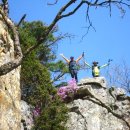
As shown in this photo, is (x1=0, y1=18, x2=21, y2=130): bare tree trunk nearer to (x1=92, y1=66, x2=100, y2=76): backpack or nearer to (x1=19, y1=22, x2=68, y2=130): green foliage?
(x1=19, y1=22, x2=68, y2=130): green foliage

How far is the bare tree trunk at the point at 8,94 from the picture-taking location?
1180 centimetres

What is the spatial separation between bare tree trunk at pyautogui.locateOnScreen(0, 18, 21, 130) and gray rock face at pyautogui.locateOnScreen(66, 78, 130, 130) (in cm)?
580

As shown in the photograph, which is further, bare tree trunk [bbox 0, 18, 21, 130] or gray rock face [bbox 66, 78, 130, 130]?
gray rock face [bbox 66, 78, 130, 130]

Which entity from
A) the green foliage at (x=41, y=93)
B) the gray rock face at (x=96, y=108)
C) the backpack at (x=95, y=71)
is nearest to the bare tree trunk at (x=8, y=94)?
the green foliage at (x=41, y=93)

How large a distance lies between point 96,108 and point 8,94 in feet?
26.3

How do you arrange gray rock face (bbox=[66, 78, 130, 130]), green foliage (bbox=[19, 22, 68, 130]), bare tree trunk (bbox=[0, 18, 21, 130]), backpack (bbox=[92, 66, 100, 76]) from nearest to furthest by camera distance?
bare tree trunk (bbox=[0, 18, 21, 130])
green foliage (bbox=[19, 22, 68, 130])
gray rock face (bbox=[66, 78, 130, 130])
backpack (bbox=[92, 66, 100, 76])

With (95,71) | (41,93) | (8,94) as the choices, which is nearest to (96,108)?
(95,71)

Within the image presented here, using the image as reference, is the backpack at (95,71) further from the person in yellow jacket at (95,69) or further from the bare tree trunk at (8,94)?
the bare tree trunk at (8,94)

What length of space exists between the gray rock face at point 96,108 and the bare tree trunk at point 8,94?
229 inches

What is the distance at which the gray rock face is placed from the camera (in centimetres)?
1922

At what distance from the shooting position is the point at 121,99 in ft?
69.7

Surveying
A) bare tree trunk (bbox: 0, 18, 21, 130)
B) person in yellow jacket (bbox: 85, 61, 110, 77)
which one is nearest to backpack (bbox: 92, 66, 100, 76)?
person in yellow jacket (bbox: 85, 61, 110, 77)

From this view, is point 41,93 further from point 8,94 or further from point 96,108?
point 8,94

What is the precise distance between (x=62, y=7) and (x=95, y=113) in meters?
13.5
